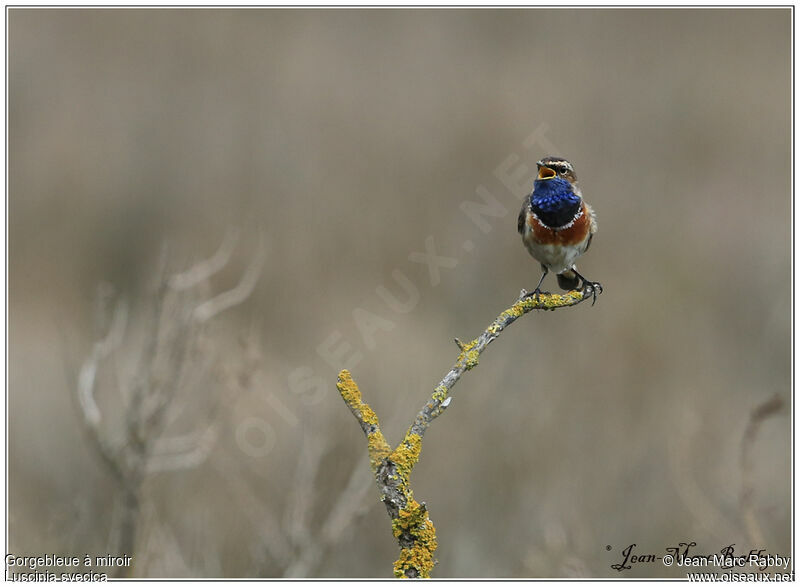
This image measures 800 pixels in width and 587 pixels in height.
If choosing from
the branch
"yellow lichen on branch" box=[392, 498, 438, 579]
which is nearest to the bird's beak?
the branch

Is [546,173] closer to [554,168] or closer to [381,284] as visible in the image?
[554,168]

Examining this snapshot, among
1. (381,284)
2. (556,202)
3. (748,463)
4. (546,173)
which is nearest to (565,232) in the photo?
(556,202)

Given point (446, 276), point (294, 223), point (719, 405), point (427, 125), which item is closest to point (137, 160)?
point (294, 223)

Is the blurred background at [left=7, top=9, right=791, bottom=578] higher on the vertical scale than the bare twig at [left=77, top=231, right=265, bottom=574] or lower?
higher

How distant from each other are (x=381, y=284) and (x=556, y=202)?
21.1 feet

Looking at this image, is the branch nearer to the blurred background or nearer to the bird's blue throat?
the blurred background

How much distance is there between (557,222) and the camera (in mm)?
5574

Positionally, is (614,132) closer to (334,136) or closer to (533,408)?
(334,136)

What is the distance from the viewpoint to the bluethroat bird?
5.55 m

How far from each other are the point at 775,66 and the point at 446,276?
823cm

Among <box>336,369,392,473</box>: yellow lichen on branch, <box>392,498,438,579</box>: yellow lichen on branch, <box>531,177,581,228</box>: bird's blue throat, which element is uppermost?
<box>531,177,581,228</box>: bird's blue throat

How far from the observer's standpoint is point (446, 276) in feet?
38.3

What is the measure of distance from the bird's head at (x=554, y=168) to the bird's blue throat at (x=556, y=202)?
9cm

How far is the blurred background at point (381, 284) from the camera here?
614cm
